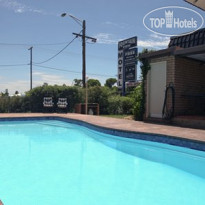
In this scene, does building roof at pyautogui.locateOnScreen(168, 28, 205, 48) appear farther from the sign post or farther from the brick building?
the sign post

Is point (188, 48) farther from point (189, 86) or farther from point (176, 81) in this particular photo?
point (189, 86)

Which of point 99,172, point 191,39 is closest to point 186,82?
point 191,39

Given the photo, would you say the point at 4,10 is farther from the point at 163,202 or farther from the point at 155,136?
the point at 163,202

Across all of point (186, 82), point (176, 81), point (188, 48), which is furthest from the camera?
point (186, 82)

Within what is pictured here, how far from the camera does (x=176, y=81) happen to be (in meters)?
9.59

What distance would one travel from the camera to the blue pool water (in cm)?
359

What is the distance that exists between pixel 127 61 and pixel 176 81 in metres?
9.29

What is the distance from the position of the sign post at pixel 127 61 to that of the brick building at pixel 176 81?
726 cm

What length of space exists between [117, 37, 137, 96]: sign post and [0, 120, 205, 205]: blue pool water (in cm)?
1053

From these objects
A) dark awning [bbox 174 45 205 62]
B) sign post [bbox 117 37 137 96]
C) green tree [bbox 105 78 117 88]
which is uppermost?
green tree [bbox 105 78 117 88]

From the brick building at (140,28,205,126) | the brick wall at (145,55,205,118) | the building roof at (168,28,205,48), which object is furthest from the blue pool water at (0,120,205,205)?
the building roof at (168,28,205,48)

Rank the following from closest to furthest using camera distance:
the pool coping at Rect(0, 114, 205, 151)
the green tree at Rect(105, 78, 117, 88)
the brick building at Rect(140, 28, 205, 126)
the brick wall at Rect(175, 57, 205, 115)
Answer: the pool coping at Rect(0, 114, 205, 151) < the brick building at Rect(140, 28, 205, 126) < the brick wall at Rect(175, 57, 205, 115) < the green tree at Rect(105, 78, 117, 88)

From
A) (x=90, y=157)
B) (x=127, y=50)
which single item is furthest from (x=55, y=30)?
(x=90, y=157)

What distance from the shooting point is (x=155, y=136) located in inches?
276
